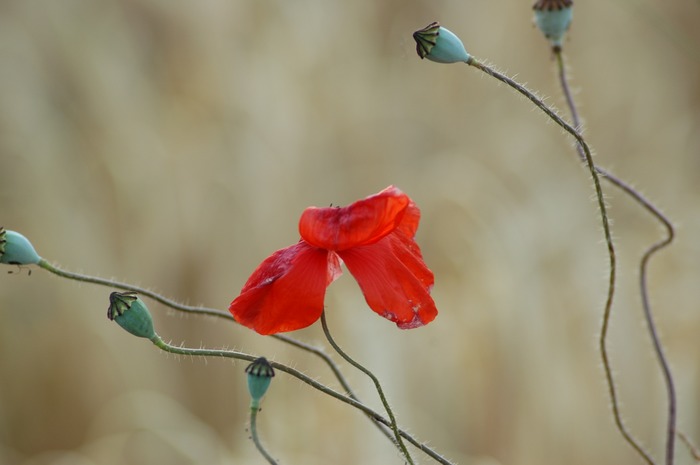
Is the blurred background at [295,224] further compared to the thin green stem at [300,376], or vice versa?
the blurred background at [295,224]

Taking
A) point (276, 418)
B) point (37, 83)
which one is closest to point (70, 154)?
point (37, 83)

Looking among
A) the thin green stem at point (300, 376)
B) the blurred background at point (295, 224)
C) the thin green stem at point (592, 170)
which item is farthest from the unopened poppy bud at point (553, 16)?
the blurred background at point (295, 224)

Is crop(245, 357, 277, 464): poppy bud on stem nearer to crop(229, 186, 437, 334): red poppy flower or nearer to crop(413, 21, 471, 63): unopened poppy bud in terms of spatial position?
crop(229, 186, 437, 334): red poppy flower

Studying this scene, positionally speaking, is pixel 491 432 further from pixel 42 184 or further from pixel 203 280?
pixel 42 184

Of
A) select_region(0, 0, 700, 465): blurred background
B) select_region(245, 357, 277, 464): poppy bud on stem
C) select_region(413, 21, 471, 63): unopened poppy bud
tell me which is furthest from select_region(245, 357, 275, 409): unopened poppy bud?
select_region(0, 0, 700, 465): blurred background

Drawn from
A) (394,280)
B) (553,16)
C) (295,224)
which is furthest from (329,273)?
(295,224)

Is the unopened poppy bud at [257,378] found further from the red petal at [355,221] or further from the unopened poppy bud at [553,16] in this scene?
the unopened poppy bud at [553,16]

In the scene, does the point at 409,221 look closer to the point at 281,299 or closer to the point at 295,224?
the point at 281,299
